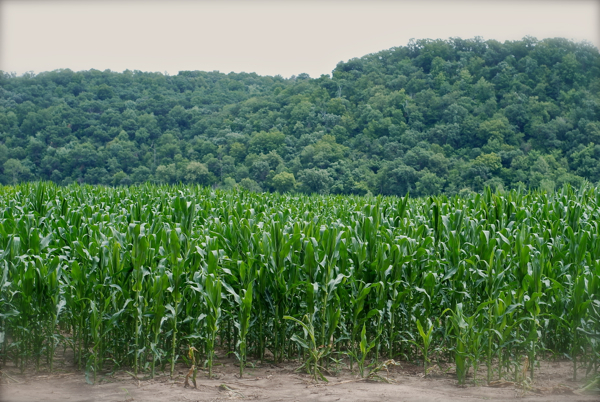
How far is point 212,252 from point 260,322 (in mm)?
861

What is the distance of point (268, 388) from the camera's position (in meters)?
3.85

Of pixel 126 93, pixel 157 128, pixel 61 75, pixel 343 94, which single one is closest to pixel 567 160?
pixel 343 94

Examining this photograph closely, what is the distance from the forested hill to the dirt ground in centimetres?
4541

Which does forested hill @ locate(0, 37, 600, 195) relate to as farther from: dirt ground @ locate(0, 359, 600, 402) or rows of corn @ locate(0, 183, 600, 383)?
dirt ground @ locate(0, 359, 600, 402)

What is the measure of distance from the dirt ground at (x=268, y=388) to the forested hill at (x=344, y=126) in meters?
Result: 45.4

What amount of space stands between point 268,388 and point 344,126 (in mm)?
77988

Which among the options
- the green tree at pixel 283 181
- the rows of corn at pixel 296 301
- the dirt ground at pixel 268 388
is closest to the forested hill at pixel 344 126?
the green tree at pixel 283 181

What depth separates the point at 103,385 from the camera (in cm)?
380

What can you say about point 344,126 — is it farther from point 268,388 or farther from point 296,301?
point 268,388

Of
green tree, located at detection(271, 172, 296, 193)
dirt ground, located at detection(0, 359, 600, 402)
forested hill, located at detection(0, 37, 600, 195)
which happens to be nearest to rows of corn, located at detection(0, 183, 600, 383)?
dirt ground, located at detection(0, 359, 600, 402)

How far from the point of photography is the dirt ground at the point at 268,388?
11.7ft

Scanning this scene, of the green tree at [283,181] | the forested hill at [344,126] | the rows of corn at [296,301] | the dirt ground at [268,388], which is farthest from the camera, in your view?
the green tree at [283,181]

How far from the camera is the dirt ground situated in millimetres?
3578

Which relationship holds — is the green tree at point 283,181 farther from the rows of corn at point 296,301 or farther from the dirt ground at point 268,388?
the dirt ground at point 268,388
